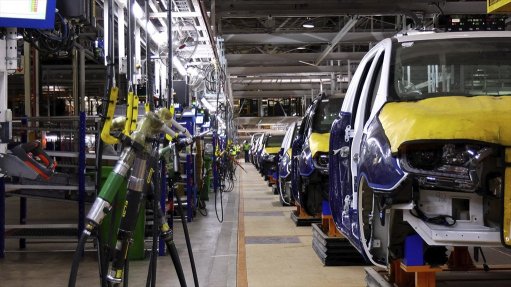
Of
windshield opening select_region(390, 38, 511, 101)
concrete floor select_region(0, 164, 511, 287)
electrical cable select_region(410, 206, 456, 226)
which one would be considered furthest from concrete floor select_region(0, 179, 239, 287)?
electrical cable select_region(410, 206, 456, 226)

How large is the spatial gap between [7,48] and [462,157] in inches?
134

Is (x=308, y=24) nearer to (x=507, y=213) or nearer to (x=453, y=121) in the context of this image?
(x=453, y=121)

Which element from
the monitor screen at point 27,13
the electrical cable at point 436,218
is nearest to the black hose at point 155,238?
the electrical cable at point 436,218

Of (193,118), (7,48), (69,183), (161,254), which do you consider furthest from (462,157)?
(193,118)

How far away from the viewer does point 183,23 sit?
33.0 ft

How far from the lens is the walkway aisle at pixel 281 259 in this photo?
6.03m

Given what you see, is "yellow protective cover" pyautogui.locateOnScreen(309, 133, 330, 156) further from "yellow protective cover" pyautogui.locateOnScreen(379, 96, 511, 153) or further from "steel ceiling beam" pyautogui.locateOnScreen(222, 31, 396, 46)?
"steel ceiling beam" pyautogui.locateOnScreen(222, 31, 396, 46)

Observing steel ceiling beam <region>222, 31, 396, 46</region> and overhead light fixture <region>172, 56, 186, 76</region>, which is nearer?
overhead light fixture <region>172, 56, 186, 76</region>

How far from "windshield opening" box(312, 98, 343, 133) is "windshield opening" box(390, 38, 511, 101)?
3451 mm

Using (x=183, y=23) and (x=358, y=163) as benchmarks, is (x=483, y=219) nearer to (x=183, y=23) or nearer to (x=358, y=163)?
→ (x=358, y=163)

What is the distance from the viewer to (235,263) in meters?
7.07

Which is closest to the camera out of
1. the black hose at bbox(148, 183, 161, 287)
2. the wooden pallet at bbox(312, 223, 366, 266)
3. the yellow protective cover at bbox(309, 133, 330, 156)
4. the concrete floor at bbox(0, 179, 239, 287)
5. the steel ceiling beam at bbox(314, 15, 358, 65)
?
the black hose at bbox(148, 183, 161, 287)

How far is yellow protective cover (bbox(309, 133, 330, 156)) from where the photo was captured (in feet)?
24.3

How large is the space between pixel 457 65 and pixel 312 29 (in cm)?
1451
